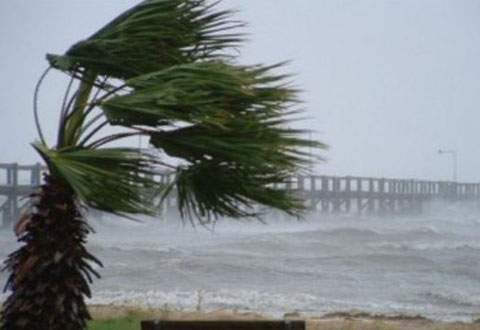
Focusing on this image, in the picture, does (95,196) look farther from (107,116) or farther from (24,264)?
(24,264)

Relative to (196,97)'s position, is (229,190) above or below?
below

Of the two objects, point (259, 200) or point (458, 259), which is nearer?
point (259, 200)

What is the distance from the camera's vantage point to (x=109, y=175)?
392cm

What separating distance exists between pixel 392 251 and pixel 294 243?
6.56 metres

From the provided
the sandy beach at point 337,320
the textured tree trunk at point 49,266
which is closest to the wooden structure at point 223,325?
the textured tree trunk at point 49,266

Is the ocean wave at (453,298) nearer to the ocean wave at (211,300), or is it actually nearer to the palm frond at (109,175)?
the ocean wave at (211,300)

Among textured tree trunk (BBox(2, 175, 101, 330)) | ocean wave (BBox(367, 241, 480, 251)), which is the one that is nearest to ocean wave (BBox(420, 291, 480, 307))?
textured tree trunk (BBox(2, 175, 101, 330))

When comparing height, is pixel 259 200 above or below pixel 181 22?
below

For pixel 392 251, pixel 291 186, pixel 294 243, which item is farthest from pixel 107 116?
pixel 294 243

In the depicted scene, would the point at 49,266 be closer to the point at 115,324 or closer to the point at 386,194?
the point at 115,324

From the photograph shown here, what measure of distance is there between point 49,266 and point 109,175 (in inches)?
33.4

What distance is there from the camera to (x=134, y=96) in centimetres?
418

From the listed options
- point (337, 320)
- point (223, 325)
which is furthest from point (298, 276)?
point (223, 325)

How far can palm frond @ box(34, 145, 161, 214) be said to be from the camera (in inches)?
153
